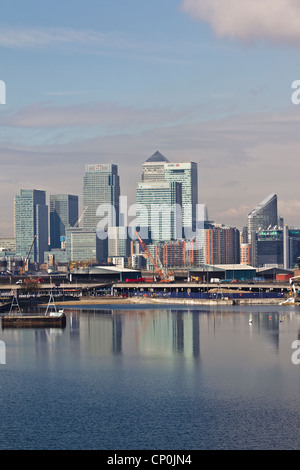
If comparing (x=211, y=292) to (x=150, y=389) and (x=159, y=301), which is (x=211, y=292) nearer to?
(x=159, y=301)

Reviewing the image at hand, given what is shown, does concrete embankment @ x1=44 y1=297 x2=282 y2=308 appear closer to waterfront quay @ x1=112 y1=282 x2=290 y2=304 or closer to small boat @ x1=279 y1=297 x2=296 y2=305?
waterfront quay @ x1=112 y1=282 x2=290 y2=304

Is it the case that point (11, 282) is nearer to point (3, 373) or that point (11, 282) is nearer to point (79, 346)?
point (79, 346)

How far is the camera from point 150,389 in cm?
5316

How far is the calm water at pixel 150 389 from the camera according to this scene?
1625 inches

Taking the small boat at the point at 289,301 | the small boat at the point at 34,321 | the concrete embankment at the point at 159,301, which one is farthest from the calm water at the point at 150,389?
the concrete embankment at the point at 159,301

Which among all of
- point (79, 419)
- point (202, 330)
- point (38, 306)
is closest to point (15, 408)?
point (79, 419)

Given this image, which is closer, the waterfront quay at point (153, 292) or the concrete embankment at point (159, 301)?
the concrete embankment at point (159, 301)

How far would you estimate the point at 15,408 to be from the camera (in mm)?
47969

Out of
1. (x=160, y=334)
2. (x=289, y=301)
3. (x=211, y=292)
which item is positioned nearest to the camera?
(x=160, y=334)

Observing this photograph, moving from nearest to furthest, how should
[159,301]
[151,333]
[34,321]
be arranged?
1. [151,333]
2. [34,321]
3. [159,301]

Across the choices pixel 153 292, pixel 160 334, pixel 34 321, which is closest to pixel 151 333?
pixel 160 334

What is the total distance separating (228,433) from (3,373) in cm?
2491

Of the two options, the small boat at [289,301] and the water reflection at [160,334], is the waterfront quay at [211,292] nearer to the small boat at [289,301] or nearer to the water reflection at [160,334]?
the small boat at [289,301]

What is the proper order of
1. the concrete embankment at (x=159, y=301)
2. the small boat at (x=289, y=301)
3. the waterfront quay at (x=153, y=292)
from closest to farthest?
the small boat at (x=289, y=301), the concrete embankment at (x=159, y=301), the waterfront quay at (x=153, y=292)
